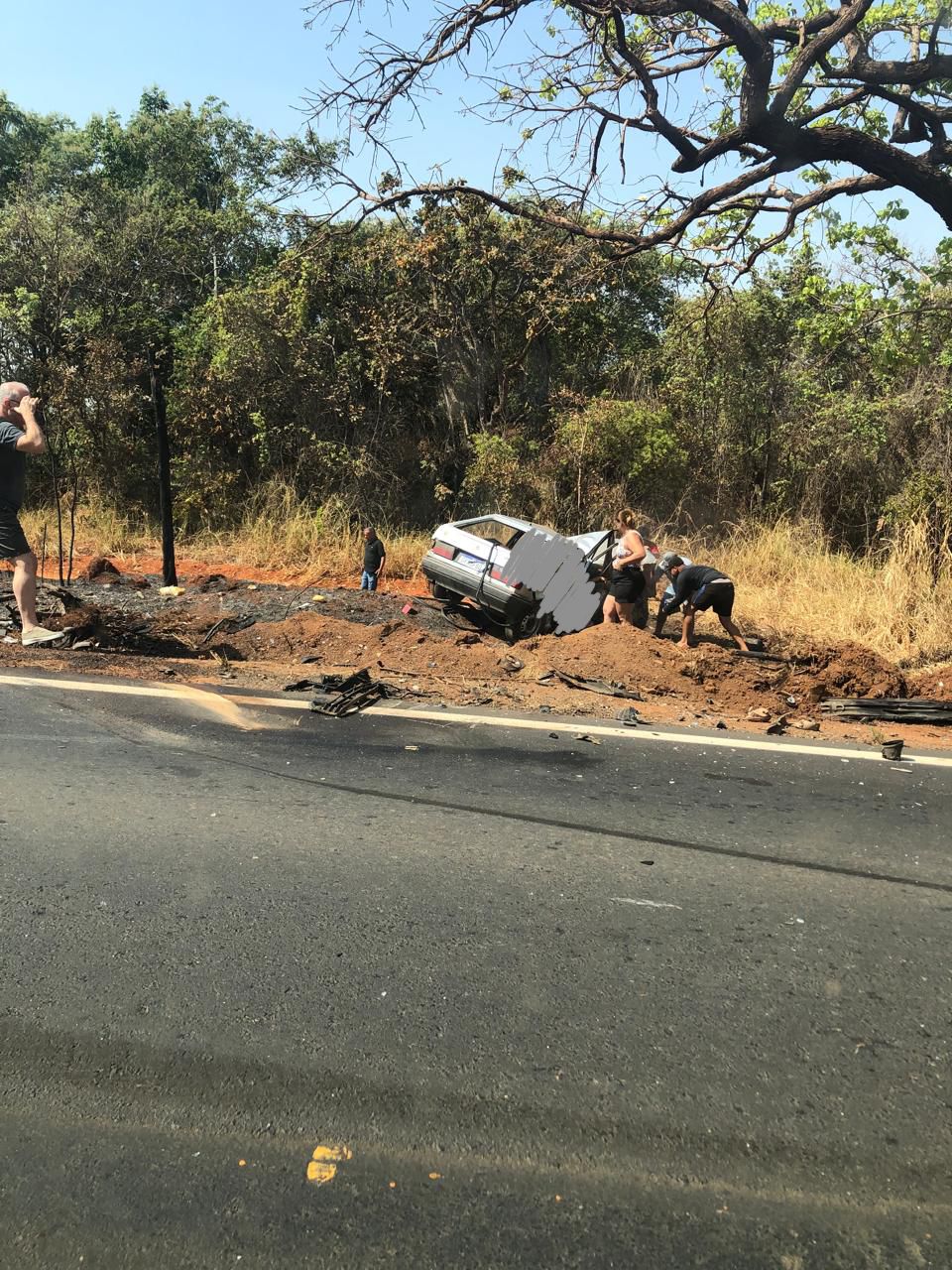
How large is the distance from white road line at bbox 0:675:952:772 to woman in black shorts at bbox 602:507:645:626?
4.18m

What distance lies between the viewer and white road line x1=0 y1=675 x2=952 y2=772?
5828mm

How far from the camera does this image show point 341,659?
8055 millimetres

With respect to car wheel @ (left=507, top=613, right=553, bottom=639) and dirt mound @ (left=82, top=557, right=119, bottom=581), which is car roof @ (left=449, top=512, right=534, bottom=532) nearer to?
car wheel @ (left=507, top=613, right=553, bottom=639)

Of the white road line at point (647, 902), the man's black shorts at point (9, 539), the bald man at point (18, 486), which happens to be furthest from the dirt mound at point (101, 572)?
the white road line at point (647, 902)

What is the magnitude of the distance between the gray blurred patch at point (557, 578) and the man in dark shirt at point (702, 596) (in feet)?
3.50

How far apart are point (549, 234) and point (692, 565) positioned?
27.7 feet

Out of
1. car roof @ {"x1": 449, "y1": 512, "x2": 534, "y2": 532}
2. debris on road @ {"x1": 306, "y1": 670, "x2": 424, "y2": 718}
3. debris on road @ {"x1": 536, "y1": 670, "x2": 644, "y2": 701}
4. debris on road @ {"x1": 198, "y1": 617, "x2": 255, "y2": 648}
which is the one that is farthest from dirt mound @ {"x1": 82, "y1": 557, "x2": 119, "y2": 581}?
debris on road @ {"x1": 536, "y1": 670, "x2": 644, "y2": 701}

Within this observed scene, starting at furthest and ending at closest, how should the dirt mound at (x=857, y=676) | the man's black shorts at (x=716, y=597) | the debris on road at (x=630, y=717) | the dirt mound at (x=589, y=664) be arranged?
1. the man's black shorts at (x=716, y=597)
2. the dirt mound at (x=857, y=676)
3. the dirt mound at (x=589, y=664)
4. the debris on road at (x=630, y=717)

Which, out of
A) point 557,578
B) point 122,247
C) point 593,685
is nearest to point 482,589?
point 557,578

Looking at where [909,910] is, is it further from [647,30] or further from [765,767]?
[647,30]

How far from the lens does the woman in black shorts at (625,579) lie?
10.2m

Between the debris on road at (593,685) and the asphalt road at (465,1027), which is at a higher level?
the asphalt road at (465,1027)

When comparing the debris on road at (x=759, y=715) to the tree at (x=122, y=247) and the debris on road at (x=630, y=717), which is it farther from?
the tree at (x=122, y=247)

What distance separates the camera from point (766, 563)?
44.3 feet
